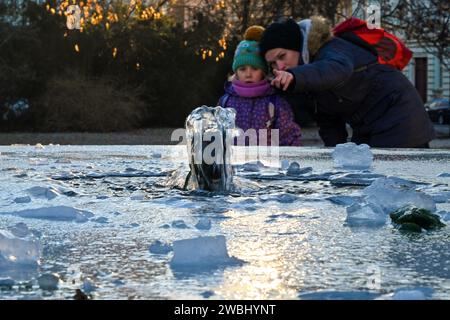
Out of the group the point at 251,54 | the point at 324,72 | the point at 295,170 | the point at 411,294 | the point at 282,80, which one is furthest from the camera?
the point at 251,54

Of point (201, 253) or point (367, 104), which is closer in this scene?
point (201, 253)

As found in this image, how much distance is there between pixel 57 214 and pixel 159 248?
0.47 metres

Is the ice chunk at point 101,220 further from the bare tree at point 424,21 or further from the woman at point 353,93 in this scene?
the bare tree at point 424,21

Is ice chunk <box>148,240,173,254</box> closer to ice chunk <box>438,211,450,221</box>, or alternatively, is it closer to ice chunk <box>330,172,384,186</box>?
ice chunk <box>438,211,450,221</box>

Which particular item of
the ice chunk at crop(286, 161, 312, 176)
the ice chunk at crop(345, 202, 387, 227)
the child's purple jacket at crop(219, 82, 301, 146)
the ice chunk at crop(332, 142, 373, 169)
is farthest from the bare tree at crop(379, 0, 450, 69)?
the ice chunk at crop(345, 202, 387, 227)

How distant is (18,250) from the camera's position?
1.29 m

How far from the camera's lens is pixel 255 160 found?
10.9ft

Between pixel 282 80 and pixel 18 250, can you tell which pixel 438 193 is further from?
pixel 282 80

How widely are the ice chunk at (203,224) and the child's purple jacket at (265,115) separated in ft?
16.1

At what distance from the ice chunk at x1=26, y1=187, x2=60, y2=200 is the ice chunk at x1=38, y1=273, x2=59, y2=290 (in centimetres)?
98

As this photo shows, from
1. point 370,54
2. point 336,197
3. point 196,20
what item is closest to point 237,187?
point 336,197

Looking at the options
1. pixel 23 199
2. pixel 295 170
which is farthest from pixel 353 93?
pixel 23 199

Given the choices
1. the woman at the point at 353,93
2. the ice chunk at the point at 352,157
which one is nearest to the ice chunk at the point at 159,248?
the ice chunk at the point at 352,157

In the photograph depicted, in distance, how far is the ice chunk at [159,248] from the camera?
4.55 ft
